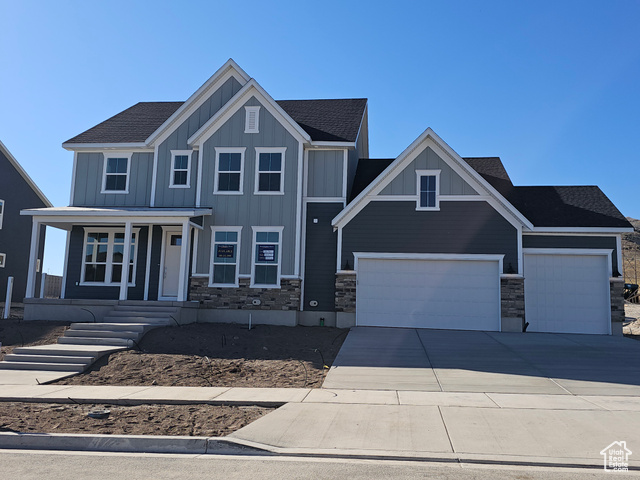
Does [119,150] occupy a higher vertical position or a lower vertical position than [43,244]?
higher

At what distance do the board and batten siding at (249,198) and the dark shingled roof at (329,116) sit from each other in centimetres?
131

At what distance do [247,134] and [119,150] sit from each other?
15.8 feet

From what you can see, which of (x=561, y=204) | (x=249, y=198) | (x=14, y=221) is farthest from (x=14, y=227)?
(x=561, y=204)

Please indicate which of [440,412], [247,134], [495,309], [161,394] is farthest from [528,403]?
[247,134]

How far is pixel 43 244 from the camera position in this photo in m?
28.0

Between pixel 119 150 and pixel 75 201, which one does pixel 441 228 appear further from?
pixel 75 201

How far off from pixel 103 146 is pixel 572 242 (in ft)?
52.7

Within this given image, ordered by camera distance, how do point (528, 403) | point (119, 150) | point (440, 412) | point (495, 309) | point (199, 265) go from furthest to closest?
point (119, 150) < point (199, 265) < point (495, 309) < point (528, 403) < point (440, 412)

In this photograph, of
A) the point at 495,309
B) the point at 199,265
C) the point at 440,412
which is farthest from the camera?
the point at 199,265

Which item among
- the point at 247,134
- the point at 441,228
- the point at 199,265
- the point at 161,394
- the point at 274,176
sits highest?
the point at 247,134

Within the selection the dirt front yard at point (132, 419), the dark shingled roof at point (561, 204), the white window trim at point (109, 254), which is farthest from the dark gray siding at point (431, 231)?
the dirt front yard at point (132, 419)

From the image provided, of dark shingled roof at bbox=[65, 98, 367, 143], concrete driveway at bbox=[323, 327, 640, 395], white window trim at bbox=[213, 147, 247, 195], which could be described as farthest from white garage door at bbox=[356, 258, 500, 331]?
white window trim at bbox=[213, 147, 247, 195]

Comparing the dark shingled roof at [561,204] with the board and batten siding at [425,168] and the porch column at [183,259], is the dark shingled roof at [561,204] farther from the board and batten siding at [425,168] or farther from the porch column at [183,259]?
the porch column at [183,259]

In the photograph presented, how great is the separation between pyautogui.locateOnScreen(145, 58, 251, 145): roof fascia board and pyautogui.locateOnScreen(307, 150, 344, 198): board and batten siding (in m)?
3.90
